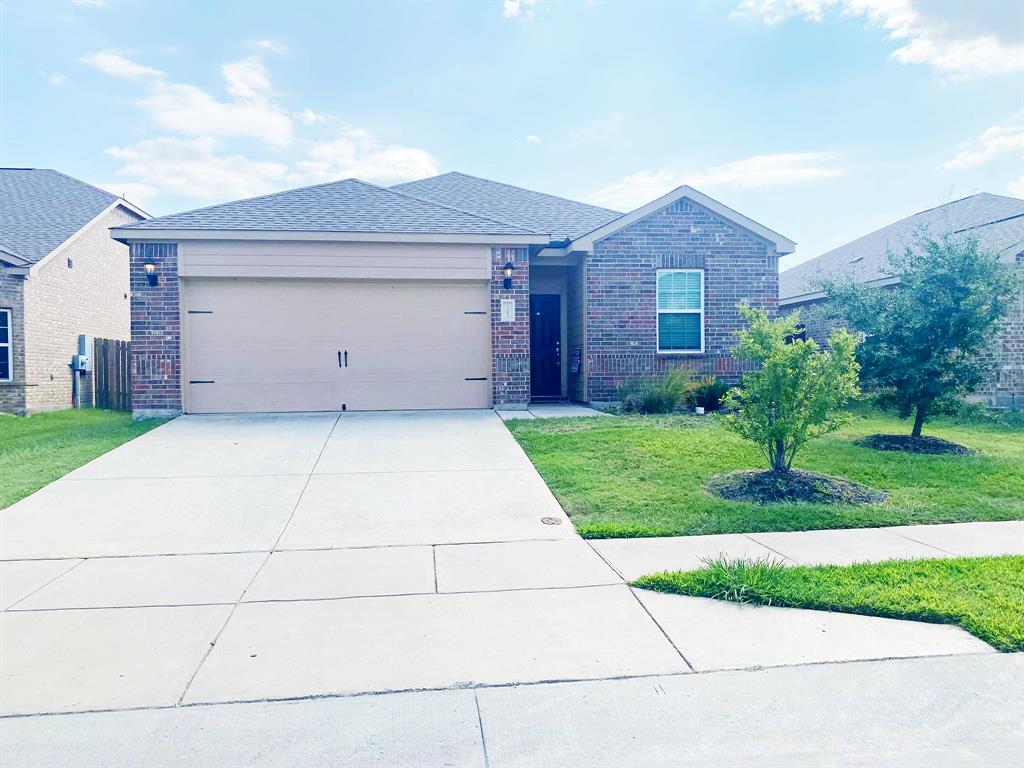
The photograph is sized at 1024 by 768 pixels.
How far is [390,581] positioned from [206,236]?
29.0 feet

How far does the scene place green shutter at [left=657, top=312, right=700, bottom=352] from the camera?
519 inches

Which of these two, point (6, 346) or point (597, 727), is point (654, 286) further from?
point (6, 346)

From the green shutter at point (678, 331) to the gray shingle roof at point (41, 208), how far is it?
45.8ft

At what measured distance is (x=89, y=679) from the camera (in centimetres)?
318

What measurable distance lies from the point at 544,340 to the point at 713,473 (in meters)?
7.76


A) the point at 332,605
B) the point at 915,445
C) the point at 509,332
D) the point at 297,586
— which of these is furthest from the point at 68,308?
the point at 915,445

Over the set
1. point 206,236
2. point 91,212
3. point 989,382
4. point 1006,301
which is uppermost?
point 91,212

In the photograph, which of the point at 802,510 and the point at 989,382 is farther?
the point at 989,382

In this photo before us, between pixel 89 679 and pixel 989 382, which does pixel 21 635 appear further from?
pixel 989 382

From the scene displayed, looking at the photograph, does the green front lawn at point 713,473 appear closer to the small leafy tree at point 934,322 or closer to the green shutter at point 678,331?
the small leafy tree at point 934,322

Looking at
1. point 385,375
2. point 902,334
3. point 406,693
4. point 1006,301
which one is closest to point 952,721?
point 406,693

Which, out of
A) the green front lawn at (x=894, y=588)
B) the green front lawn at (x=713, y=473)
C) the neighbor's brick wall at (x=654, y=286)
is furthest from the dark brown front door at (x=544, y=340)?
the green front lawn at (x=894, y=588)

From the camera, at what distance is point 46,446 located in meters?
9.45

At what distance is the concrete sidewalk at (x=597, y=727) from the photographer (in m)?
2.57
